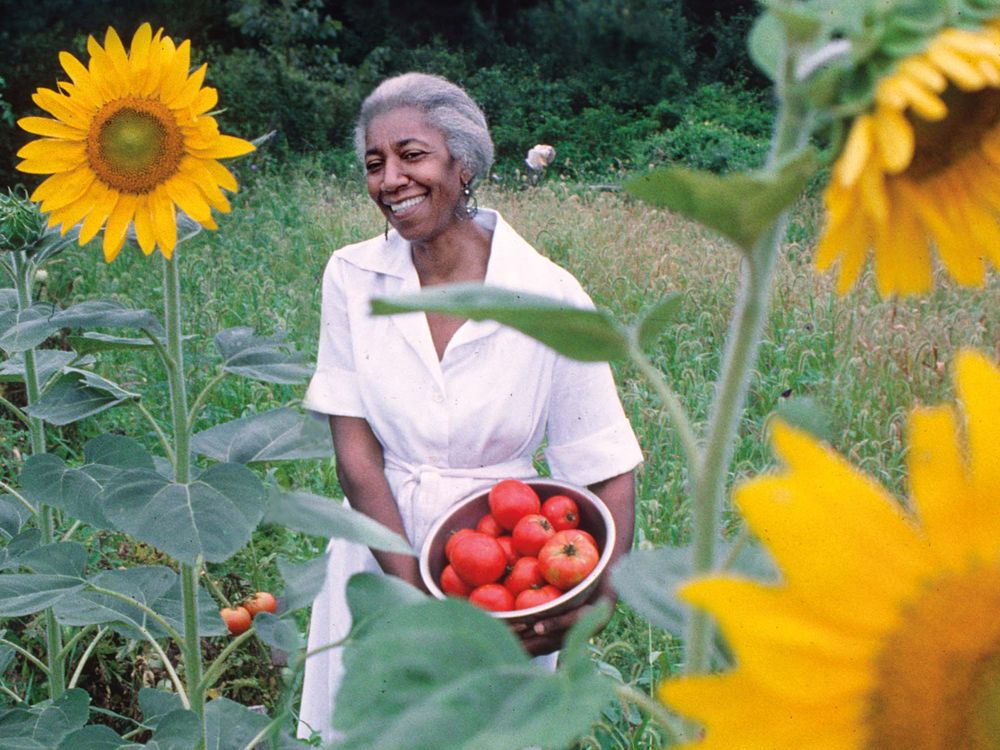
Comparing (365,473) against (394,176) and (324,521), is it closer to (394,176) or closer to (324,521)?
(394,176)

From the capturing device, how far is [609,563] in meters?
1.30

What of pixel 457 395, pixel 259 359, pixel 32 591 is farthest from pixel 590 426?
pixel 32 591

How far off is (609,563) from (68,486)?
588 millimetres

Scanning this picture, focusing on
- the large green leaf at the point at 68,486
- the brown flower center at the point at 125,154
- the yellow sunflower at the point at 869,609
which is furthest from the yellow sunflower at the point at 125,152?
the yellow sunflower at the point at 869,609

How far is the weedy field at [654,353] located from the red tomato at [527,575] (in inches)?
5.5

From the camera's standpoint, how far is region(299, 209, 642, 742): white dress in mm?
1559

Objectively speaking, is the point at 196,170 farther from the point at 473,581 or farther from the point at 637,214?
the point at 637,214

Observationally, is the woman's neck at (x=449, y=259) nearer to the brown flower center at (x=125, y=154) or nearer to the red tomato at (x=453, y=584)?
the red tomato at (x=453, y=584)

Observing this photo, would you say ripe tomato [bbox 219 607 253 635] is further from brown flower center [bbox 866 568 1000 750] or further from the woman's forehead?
brown flower center [bbox 866 568 1000 750]

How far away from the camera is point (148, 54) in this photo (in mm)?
951

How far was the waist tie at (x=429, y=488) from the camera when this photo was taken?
1556 mm

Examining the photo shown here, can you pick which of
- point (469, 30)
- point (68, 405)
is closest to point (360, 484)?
point (68, 405)

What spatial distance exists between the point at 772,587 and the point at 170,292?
793mm

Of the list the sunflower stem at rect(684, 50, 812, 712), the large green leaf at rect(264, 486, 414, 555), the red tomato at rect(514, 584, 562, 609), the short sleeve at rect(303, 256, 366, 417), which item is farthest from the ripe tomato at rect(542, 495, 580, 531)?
the sunflower stem at rect(684, 50, 812, 712)
